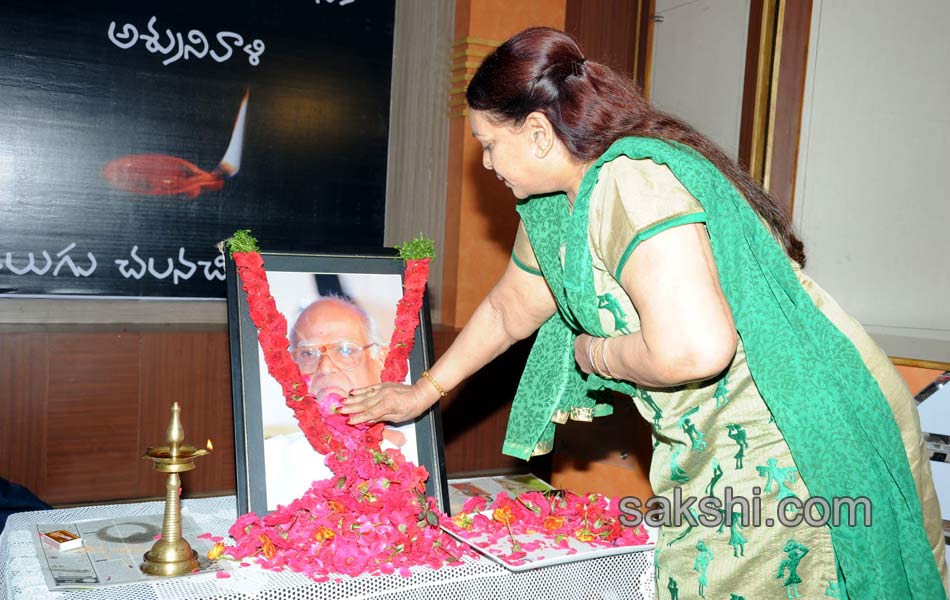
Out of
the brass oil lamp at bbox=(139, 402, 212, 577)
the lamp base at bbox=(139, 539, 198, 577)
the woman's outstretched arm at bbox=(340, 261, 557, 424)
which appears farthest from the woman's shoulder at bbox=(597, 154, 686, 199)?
the lamp base at bbox=(139, 539, 198, 577)

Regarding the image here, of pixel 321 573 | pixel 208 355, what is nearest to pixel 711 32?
pixel 208 355

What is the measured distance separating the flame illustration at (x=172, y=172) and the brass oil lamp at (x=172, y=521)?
76.2 inches

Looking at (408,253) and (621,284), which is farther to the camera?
(408,253)

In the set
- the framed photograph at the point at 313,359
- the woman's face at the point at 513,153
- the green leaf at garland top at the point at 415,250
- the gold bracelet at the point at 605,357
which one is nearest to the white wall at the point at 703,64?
the green leaf at garland top at the point at 415,250

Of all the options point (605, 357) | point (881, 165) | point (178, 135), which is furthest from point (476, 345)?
point (178, 135)

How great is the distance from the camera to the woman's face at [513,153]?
1353 millimetres

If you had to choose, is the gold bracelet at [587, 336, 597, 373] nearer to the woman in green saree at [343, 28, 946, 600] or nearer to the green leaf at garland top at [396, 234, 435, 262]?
the woman in green saree at [343, 28, 946, 600]

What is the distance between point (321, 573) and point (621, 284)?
689 mm

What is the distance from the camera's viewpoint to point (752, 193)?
1.35m

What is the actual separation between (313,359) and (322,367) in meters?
0.02

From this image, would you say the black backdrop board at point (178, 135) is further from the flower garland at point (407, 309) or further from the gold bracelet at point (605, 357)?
the gold bracelet at point (605, 357)

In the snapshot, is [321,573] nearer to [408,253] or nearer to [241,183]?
[408,253]

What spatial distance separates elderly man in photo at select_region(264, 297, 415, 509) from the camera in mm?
1629

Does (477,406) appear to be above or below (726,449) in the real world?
below
